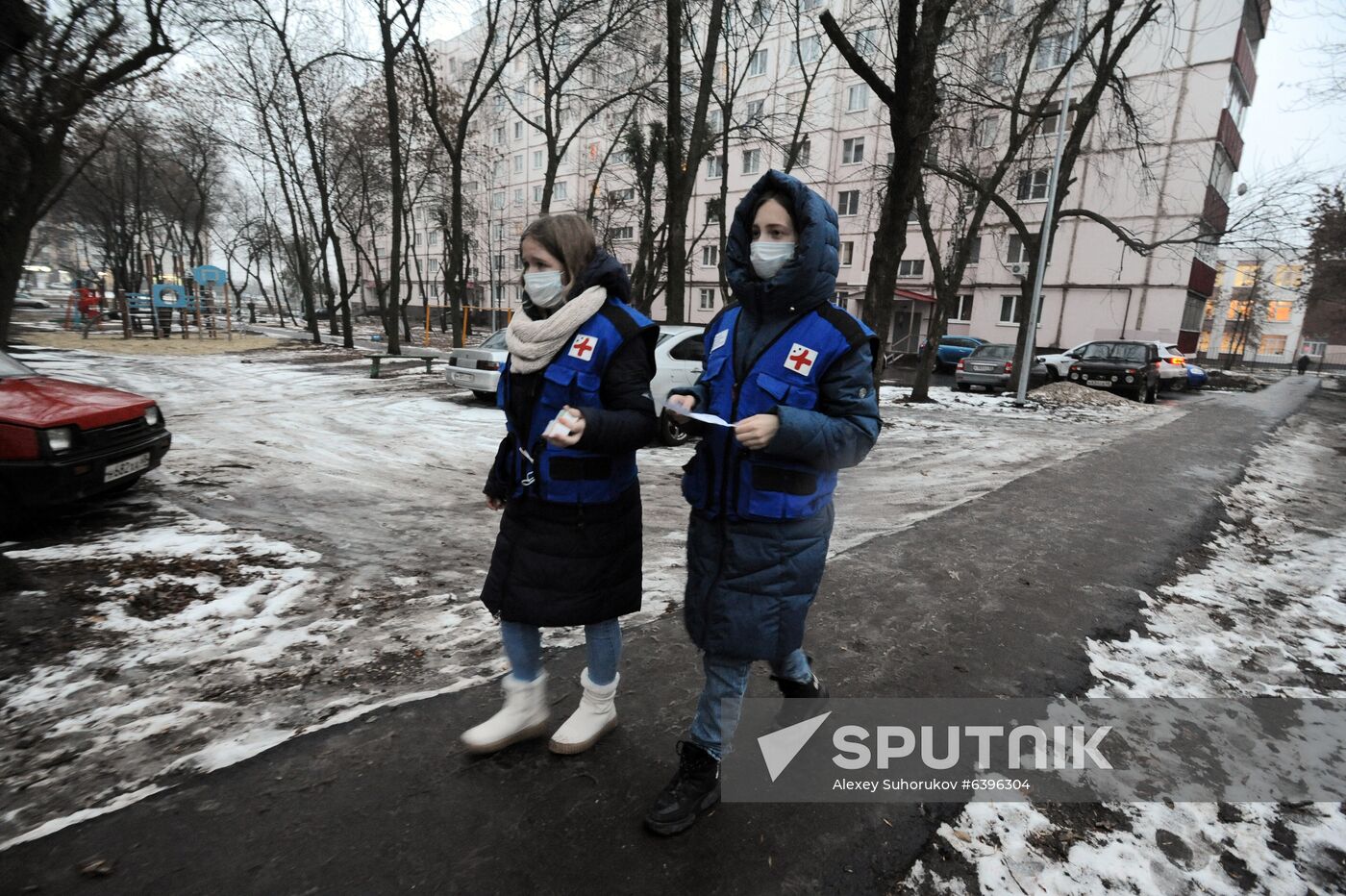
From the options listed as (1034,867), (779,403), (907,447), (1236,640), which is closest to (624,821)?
(1034,867)

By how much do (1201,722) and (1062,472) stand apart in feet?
17.7

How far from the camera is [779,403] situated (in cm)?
195

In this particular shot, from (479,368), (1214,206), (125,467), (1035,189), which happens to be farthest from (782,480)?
(1214,206)

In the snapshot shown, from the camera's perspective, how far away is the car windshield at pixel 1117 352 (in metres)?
18.1

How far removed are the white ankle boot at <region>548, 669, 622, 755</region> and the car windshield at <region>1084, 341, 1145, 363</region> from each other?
2030cm

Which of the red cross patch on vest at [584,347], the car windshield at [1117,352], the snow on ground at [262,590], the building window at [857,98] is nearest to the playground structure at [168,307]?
the snow on ground at [262,590]

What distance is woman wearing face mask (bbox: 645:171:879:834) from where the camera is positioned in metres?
1.95

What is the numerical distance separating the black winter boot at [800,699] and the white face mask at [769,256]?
4.83ft

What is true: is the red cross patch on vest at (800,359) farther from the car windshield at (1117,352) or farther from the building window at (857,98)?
the building window at (857,98)

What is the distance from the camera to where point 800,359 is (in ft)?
6.43

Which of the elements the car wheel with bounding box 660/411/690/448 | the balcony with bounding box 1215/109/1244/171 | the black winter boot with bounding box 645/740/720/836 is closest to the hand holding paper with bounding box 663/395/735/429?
the black winter boot with bounding box 645/740/720/836

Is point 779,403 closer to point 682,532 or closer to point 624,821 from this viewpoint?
point 624,821

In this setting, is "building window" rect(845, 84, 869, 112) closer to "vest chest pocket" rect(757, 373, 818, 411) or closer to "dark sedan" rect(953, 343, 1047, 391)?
"dark sedan" rect(953, 343, 1047, 391)

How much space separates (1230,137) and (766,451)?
42299mm
